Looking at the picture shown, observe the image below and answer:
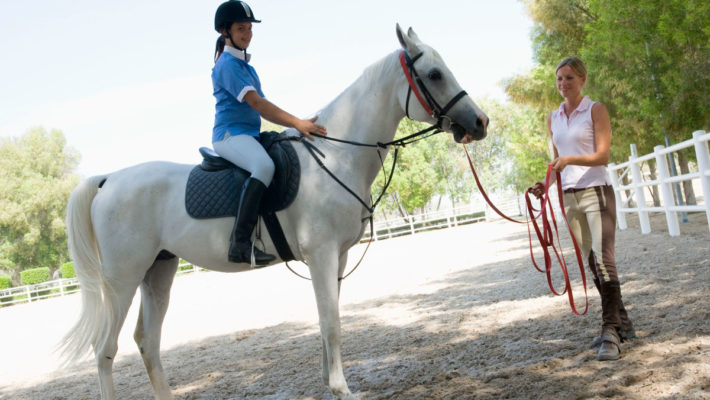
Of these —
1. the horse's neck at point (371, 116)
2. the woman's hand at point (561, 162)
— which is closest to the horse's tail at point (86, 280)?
the horse's neck at point (371, 116)

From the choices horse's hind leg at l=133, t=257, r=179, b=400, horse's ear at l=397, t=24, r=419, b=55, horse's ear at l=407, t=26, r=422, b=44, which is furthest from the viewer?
horse's hind leg at l=133, t=257, r=179, b=400

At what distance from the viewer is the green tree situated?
3656 cm

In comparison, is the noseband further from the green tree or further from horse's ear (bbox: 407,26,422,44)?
the green tree

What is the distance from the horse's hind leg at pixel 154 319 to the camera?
391 centimetres

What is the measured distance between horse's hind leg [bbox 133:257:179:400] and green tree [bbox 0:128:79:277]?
3648 cm

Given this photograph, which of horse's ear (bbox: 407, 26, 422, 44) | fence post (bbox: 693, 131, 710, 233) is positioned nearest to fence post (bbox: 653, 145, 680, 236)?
fence post (bbox: 693, 131, 710, 233)

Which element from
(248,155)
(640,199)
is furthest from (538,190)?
(640,199)

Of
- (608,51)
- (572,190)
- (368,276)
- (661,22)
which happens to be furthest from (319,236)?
(608,51)

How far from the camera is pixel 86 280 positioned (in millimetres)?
3807

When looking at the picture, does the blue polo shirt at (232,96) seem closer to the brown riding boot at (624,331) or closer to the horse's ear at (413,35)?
the horse's ear at (413,35)

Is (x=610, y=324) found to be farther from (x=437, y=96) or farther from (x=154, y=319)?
(x=154, y=319)

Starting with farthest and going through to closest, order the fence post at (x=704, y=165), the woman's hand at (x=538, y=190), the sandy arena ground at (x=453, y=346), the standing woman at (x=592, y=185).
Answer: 1. the fence post at (x=704, y=165)
2. the woman's hand at (x=538, y=190)
3. the standing woman at (x=592, y=185)
4. the sandy arena ground at (x=453, y=346)

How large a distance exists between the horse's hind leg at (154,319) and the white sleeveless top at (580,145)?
3.10 metres

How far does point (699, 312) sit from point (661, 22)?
7.03 meters
